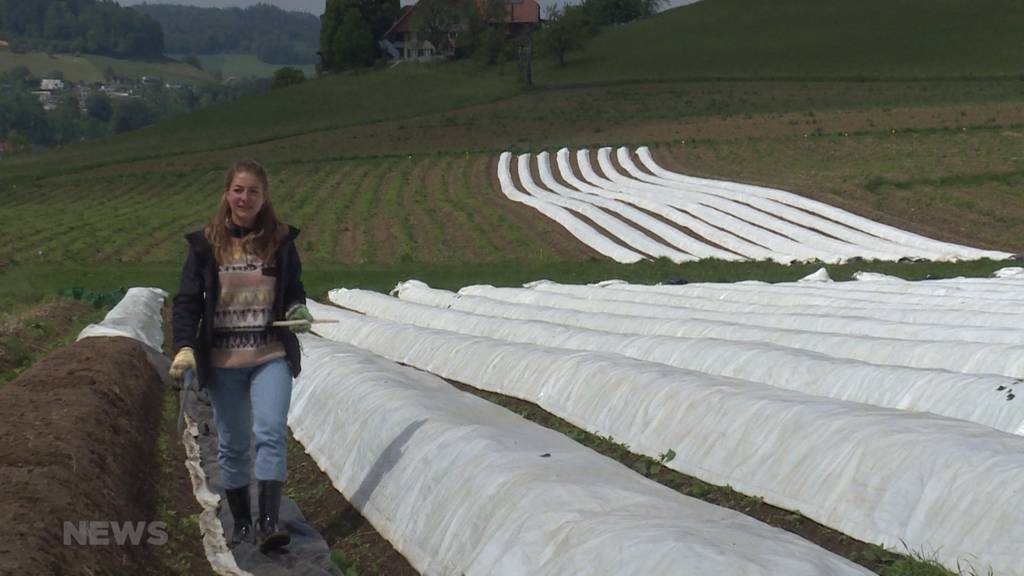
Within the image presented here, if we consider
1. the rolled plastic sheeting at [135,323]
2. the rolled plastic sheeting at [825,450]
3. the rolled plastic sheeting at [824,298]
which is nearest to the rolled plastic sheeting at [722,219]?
the rolled plastic sheeting at [824,298]

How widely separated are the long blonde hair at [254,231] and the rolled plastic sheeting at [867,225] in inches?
899

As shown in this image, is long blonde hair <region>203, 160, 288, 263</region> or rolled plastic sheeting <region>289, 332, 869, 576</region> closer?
rolled plastic sheeting <region>289, 332, 869, 576</region>

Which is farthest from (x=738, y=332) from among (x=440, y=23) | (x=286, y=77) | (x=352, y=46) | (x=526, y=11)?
(x=526, y=11)

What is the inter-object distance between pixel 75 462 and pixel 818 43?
89932mm

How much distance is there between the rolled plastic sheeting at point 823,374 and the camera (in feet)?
29.1

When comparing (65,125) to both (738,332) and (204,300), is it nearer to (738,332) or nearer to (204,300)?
(738,332)

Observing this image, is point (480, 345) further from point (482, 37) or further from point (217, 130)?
point (482, 37)

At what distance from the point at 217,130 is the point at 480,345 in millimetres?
71573

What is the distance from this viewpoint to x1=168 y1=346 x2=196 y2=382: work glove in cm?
646

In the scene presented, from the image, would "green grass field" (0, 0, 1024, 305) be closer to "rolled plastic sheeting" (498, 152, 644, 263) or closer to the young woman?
"rolled plastic sheeting" (498, 152, 644, 263)

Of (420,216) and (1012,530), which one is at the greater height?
(1012,530)

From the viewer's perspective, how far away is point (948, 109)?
188ft

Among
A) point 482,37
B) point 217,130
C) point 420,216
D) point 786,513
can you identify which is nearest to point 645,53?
point 482,37

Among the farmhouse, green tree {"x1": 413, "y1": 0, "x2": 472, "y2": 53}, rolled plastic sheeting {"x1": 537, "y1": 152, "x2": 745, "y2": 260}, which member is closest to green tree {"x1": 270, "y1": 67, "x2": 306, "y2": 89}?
the farmhouse
